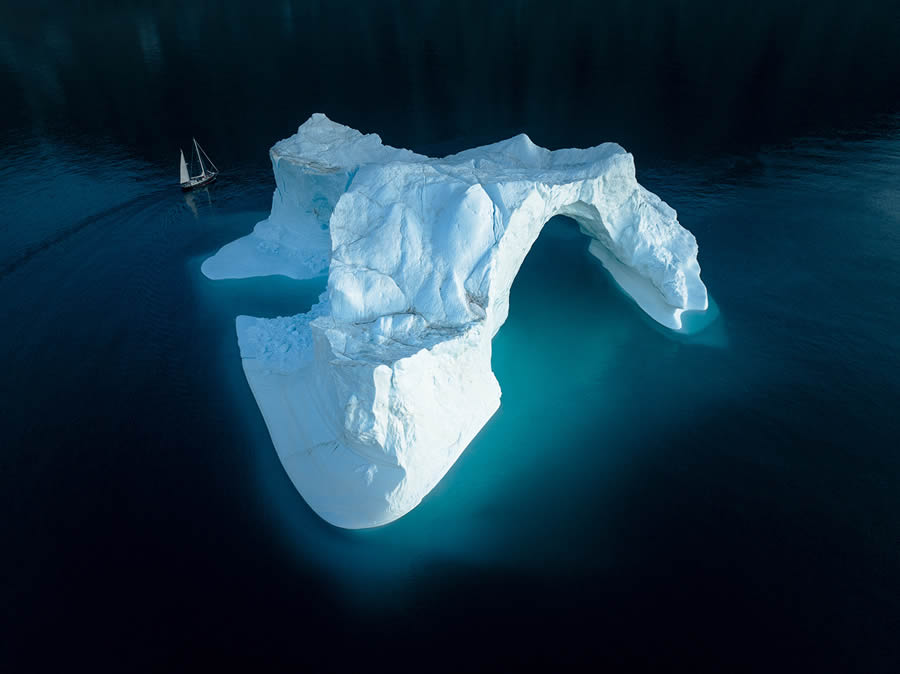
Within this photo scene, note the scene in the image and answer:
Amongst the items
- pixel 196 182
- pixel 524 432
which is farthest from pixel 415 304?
pixel 196 182

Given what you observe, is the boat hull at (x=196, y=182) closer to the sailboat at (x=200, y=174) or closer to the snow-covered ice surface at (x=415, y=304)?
the sailboat at (x=200, y=174)

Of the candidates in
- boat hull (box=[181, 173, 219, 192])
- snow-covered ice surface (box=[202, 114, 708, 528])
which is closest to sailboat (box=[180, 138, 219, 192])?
boat hull (box=[181, 173, 219, 192])

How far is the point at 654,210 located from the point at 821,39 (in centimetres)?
4842

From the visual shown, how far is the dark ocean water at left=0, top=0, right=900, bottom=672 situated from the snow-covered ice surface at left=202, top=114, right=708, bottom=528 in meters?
1.22

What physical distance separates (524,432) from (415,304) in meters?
6.71

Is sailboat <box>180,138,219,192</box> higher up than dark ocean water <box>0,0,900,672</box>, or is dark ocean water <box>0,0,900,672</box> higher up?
sailboat <box>180,138,219,192</box>

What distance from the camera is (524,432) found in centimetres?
2288

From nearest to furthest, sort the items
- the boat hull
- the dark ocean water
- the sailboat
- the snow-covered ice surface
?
1. the dark ocean water
2. the snow-covered ice surface
3. the sailboat
4. the boat hull

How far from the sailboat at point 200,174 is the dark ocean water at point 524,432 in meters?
0.89

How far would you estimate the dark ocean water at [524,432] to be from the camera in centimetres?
1680

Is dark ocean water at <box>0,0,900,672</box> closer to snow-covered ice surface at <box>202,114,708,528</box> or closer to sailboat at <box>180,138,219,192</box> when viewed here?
sailboat at <box>180,138,219,192</box>

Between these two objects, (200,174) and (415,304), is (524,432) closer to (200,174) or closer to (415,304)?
(415,304)

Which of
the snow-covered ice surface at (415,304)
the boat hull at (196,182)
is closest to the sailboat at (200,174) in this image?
the boat hull at (196,182)

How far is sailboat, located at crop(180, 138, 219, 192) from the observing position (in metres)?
40.6
